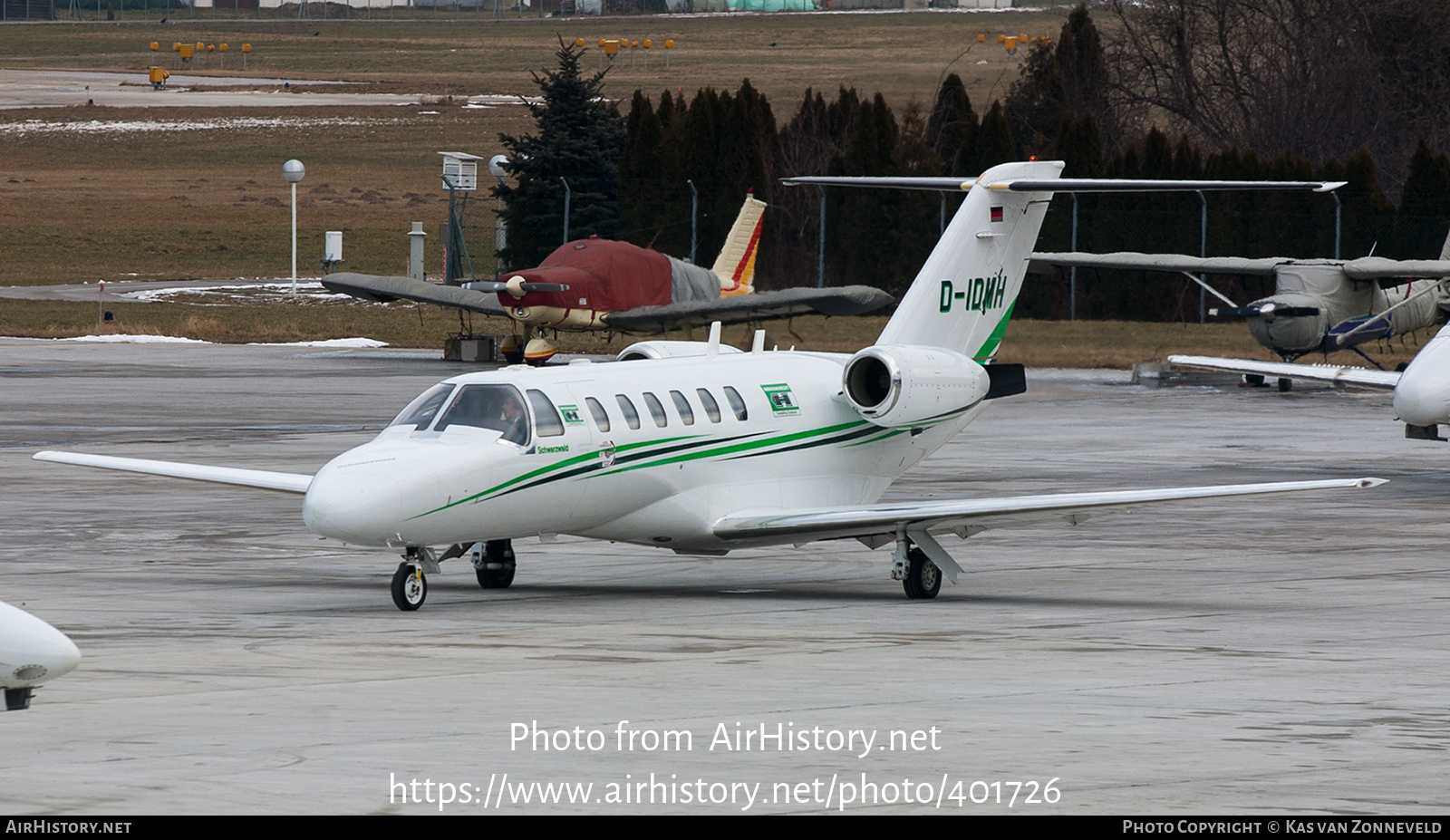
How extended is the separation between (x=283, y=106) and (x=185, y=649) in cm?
10636

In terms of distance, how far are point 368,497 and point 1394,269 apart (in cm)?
2808

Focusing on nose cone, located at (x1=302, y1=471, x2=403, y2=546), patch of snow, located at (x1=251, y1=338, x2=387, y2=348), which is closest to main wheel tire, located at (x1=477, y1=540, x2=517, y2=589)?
nose cone, located at (x1=302, y1=471, x2=403, y2=546)

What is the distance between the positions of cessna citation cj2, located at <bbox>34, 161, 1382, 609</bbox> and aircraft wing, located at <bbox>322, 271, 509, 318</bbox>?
76.6 ft

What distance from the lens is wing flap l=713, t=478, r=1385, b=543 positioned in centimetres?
1609

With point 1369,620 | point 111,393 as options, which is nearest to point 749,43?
point 111,393

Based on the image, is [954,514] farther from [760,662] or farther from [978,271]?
[978,271]

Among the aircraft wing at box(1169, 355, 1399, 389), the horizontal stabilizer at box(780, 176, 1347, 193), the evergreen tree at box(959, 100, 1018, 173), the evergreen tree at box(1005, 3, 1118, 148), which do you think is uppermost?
the evergreen tree at box(1005, 3, 1118, 148)

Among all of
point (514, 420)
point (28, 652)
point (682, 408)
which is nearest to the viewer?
point (28, 652)

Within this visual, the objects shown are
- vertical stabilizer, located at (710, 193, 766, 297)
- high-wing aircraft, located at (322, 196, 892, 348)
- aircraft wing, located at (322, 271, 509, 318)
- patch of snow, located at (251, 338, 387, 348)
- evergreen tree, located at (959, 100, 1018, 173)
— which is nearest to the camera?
high-wing aircraft, located at (322, 196, 892, 348)

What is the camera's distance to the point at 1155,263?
39062 mm

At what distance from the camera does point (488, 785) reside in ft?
29.3

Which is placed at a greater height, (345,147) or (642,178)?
(345,147)

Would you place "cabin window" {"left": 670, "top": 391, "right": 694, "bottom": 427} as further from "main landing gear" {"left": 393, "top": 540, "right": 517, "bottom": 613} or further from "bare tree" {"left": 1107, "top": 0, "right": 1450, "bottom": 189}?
"bare tree" {"left": 1107, "top": 0, "right": 1450, "bottom": 189}

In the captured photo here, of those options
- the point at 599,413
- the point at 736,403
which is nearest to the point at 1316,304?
the point at 736,403
